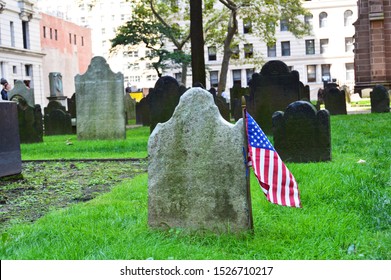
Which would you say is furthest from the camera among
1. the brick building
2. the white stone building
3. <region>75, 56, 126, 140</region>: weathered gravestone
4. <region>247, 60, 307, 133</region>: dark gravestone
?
the white stone building

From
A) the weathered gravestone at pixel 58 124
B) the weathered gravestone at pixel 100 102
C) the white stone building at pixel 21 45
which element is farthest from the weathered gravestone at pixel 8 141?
the white stone building at pixel 21 45

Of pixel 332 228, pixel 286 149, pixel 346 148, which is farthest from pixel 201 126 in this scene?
pixel 346 148

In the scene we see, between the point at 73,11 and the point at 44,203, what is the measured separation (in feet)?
336

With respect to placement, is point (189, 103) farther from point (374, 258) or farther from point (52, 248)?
point (374, 258)

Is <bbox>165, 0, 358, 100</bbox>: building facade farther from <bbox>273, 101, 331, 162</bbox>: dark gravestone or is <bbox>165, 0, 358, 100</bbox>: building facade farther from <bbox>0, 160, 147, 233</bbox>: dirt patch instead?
<bbox>273, 101, 331, 162</bbox>: dark gravestone

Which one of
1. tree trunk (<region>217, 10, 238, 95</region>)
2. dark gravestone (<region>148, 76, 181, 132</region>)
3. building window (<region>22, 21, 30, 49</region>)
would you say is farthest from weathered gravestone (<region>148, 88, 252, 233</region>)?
building window (<region>22, 21, 30, 49</region>)

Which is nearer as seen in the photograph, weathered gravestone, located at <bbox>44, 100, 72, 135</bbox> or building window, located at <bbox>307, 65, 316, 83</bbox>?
weathered gravestone, located at <bbox>44, 100, 72, 135</bbox>

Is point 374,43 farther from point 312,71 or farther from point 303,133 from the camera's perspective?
point 312,71

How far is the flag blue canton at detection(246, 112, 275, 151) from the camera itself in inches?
218

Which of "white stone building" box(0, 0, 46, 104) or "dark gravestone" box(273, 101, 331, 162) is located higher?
"white stone building" box(0, 0, 46, 104)

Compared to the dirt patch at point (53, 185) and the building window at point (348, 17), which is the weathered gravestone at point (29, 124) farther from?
the building window at point (348, 17)

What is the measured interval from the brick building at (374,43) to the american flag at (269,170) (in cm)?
2736

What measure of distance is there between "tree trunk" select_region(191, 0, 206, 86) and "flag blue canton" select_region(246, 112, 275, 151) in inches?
558

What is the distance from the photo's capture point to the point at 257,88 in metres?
15.2
